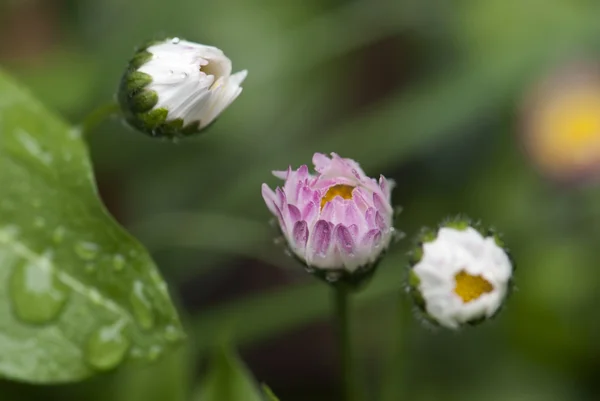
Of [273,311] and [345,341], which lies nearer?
[345,341]

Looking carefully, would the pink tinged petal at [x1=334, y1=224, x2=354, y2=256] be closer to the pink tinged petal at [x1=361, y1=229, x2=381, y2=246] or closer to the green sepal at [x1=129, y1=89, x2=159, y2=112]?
the pink tinged petal at [x1=361, y1=229, x2=381, y2=246]

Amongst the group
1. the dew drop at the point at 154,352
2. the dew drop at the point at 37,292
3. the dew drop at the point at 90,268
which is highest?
the dew drop at the point at 90,268

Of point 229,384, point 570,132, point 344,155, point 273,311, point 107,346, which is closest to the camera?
point 107,346

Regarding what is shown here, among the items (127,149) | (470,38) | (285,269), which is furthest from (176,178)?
(470,38)

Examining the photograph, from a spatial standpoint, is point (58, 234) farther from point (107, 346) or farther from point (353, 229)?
point (353, 229)

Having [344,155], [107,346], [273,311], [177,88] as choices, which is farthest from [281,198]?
[344,155]

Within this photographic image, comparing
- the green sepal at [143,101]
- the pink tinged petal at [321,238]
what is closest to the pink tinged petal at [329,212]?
the pink tinged petal at [321,238]

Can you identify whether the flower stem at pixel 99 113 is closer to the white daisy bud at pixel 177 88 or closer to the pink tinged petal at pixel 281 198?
the white daisy bud at pixel 177 88
